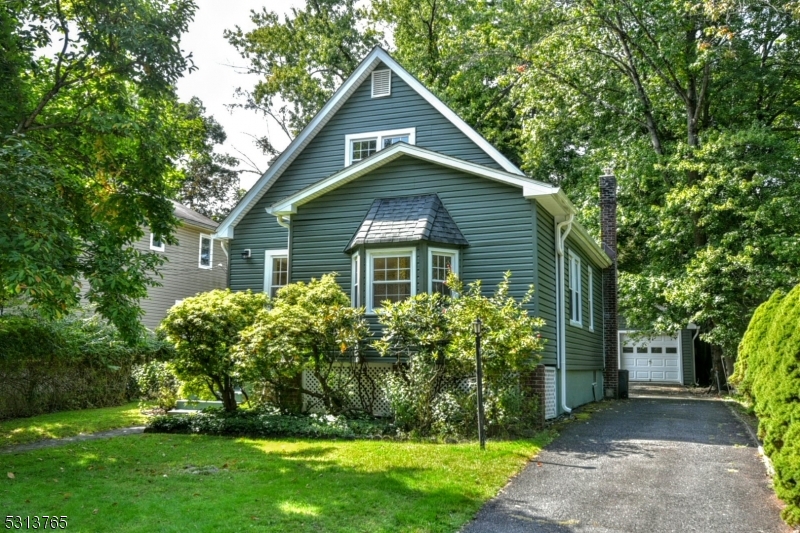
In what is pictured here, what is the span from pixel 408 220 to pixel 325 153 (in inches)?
A: 164

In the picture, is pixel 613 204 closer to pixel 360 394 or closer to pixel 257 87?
pixel 360 394

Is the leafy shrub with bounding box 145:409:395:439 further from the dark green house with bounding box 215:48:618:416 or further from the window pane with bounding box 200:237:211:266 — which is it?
the window pane with bounding box 200:237:211:266

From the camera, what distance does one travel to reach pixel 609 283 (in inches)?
763

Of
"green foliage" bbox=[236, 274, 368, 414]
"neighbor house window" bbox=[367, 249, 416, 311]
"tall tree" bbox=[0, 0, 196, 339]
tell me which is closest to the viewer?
"tall tree" bbox=[0, 0, 196, 339]

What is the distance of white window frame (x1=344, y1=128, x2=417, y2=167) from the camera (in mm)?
14602

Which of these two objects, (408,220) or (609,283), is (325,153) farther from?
(609,283)

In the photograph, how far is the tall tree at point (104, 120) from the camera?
9.06 m

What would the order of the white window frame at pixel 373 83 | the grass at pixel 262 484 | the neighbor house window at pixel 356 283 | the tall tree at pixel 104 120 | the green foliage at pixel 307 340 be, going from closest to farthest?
the grass at pixel 262 484 < the tall tree at pixel 104 120 < the green foliage at pixel 307 340 < the neighbor house window at pixel 356 283 < the white window frame at pixel 373 83

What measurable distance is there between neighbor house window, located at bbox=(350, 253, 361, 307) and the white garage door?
684 inches

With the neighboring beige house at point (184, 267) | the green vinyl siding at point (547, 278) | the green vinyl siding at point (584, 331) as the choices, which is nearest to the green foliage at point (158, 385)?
the green vinyl siding at point (547, 278)

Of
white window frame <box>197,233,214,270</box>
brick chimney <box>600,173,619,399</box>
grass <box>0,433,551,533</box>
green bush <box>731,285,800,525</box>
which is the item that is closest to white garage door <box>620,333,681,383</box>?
brick chimney <box>600,173,619,399</box>

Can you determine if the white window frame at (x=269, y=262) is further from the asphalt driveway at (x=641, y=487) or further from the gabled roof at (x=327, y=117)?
the asphalt driveway at (x=641, y=487)

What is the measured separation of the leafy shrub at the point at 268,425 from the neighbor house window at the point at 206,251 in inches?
611

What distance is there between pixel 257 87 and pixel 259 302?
21.9 metres
